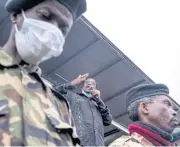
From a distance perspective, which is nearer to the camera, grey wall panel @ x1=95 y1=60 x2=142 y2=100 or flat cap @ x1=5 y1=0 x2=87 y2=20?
flat cap @ x1=5 y1=0 x2=87 y2=20

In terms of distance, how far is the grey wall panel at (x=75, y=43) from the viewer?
4.50 meters

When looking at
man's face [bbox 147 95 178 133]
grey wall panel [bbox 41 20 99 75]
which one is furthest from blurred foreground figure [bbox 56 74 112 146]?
grey wall panel [bbox 41 20 99 75]

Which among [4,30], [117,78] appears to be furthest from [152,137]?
[117,78]

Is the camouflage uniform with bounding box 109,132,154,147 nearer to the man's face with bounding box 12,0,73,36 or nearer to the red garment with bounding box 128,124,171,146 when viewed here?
the red garment with bounding box 128,124,171,146

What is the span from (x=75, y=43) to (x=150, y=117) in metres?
2.03

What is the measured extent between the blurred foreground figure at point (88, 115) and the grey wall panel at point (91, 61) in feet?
4.81

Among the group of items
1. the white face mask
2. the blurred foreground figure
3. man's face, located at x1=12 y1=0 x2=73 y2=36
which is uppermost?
man's face, located at x1=12 y1=0 x2=73 y2=36

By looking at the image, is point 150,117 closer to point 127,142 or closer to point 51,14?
point 127,142

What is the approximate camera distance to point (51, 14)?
1578 mm

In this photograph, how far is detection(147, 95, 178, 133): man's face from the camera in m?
2.88

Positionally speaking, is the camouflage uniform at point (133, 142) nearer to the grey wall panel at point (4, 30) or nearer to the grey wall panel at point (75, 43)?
the grey wall panel at point (75, 43)

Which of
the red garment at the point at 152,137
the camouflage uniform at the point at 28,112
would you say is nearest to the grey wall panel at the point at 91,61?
the red garment at the point at 152,137

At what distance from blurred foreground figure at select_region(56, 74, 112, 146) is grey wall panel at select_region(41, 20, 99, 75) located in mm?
1196

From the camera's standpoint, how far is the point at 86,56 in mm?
4996
